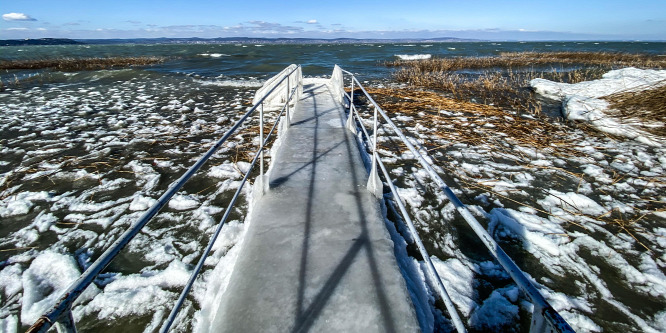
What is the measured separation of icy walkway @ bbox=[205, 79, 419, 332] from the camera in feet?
6.24

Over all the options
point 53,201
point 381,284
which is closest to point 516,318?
point 381,284

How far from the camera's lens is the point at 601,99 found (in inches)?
329

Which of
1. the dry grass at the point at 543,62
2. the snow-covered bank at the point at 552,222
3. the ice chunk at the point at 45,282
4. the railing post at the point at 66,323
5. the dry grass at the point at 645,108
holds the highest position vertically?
the dry grass at the point at 543,62

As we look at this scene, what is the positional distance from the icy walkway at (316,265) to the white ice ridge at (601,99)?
6.81 m

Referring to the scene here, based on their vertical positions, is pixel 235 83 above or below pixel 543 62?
below

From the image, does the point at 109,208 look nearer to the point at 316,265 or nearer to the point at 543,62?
the point at 316,265

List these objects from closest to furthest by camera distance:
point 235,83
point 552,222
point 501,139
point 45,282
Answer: point 45,282 < point 552,222 < point 501,139 < point 235,83

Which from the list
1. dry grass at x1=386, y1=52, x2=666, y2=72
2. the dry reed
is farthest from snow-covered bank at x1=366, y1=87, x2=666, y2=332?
dry grass at x1=386, y1=52, x2=666, y2=72

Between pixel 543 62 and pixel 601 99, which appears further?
pixel 543 62

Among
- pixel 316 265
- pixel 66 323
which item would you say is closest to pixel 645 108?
pixel 316 265

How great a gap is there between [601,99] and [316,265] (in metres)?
10.2

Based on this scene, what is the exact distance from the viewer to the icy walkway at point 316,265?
1903 millimetres

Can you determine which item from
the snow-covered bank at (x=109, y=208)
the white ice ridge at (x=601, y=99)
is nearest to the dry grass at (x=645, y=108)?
the white ice ridge at (x=601, y=99)

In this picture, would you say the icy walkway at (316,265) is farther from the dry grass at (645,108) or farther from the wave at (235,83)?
the wave at (235,83)
